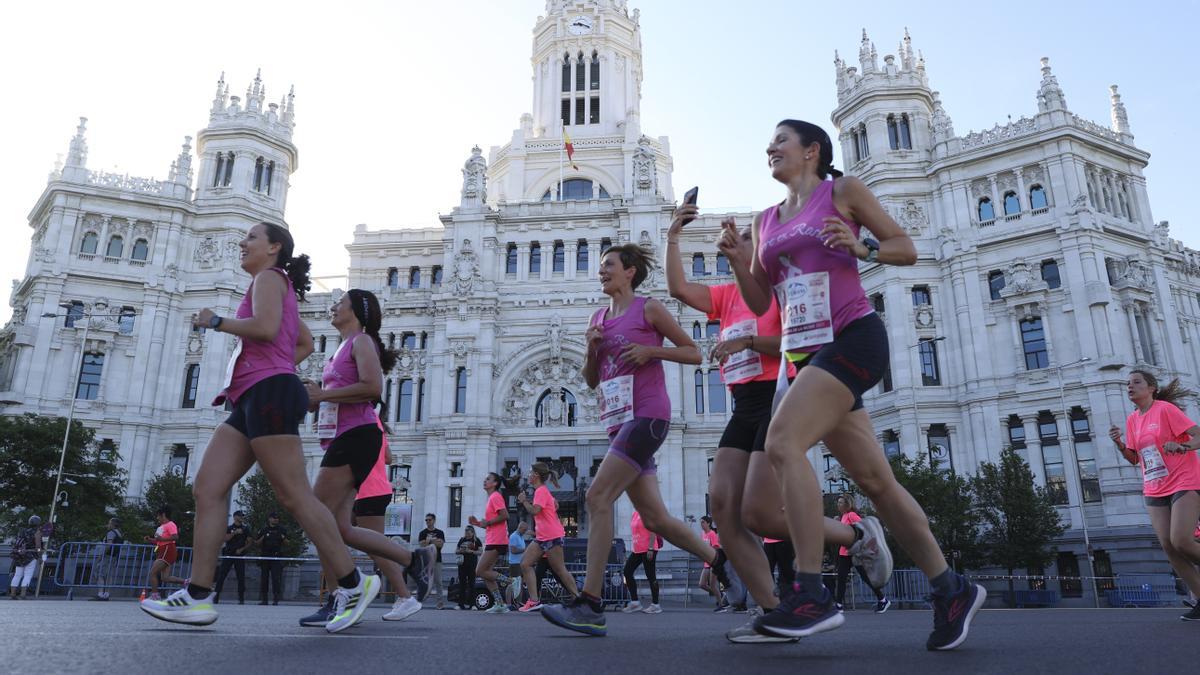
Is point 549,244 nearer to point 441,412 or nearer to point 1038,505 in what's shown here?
point 441,412

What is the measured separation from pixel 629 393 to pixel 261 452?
2.42 meters

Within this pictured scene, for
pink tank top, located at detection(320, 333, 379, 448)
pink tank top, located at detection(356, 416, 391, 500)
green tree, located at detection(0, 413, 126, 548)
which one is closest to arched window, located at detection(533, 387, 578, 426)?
green tree, located at detection(0, 413, 126, 548)

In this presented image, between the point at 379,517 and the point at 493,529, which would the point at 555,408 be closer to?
the point at 493,529

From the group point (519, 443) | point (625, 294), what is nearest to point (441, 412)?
point (519, 443)

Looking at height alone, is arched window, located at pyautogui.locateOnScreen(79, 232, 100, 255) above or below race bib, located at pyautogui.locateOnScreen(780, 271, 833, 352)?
above

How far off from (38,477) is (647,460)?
1291 inches

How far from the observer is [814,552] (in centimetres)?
377

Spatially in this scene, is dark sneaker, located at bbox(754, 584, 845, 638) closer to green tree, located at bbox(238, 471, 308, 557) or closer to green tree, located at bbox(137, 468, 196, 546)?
green tree, located at bbox(238, 471, 308, 557)

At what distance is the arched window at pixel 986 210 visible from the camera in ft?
122

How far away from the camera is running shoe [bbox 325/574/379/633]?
5.06 meters

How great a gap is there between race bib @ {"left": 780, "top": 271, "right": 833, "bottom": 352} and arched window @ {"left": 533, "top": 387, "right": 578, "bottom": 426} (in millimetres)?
35705

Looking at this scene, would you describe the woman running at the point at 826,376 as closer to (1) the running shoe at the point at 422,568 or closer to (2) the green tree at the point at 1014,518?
(1) the running shoe at the point at 422,568

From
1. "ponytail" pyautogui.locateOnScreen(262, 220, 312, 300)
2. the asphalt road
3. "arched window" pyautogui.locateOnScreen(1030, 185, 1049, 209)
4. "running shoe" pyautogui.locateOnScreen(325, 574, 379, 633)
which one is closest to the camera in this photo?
the asphalt road

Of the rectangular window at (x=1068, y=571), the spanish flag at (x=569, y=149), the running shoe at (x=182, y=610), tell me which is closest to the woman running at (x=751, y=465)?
the running shoe at (x=182, y=610)
